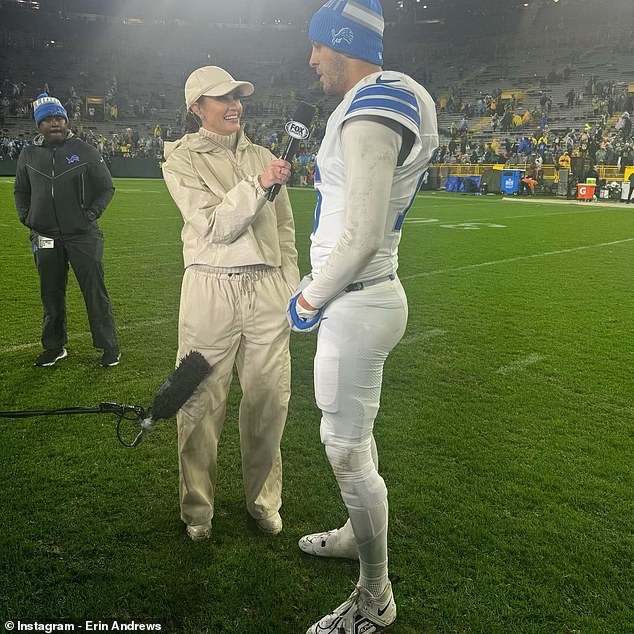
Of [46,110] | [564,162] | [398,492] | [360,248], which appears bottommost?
[398,492]

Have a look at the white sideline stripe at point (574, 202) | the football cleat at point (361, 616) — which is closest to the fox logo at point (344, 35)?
the football cleat at point (361, 616)

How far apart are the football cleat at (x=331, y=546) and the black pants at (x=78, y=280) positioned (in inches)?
111

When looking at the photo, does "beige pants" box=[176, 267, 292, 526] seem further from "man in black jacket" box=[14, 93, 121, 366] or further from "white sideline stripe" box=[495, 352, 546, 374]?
"white sideline stripe" box=[495, 352, 546, 374]

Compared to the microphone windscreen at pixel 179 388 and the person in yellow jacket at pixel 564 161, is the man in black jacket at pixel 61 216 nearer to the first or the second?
the microphone windscreen at pixel 179 388

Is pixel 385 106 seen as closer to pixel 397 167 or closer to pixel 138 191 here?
pixel 397 167

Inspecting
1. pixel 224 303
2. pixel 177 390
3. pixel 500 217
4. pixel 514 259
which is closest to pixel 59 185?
pixel 224 303

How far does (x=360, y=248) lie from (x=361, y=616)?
1.30m

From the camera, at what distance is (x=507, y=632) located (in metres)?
2.36

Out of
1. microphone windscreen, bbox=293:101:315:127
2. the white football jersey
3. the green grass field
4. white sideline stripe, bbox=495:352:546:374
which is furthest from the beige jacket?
white sideline stripe, bbox=495:352:546:374

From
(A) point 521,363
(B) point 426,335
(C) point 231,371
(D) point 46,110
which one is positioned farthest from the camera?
(B) point 426,335

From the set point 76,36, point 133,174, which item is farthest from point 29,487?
point 76,36

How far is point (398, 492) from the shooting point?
10.8 ft

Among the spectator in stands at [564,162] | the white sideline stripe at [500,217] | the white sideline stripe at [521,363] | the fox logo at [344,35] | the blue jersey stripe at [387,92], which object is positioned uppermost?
the spectator in stands at [564,162]

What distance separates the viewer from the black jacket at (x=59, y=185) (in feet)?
16.2
